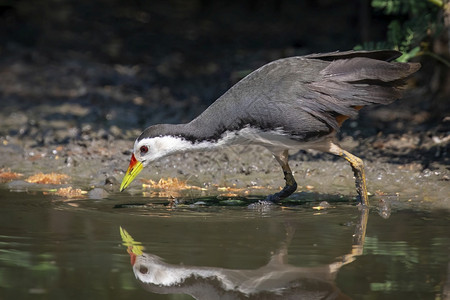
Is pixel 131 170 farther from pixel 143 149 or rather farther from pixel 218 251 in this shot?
pixel 218 251

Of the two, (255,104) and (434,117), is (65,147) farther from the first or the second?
(434,117)

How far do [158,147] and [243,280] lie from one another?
9.01 feet

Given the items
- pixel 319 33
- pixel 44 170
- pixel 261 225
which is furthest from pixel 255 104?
pixel 319 33

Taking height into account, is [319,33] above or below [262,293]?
above

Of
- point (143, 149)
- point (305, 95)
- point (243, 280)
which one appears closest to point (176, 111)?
point (143, 149)

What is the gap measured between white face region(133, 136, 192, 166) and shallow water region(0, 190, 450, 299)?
0.42 m

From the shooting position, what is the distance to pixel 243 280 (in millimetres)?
4809

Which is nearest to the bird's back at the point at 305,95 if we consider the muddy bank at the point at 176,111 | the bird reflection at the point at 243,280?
the muddy bank at the point at 176,111

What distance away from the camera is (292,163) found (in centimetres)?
898

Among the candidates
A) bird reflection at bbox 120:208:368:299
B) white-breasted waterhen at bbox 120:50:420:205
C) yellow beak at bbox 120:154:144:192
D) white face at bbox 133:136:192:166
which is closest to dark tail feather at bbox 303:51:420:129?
white-breasted waterhen at bbox 120:50:420:205

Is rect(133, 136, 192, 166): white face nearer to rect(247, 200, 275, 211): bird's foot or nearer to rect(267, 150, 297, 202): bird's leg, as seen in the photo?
rect(247, 200, 275, 211): bird's foot

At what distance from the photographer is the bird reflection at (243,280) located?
4566 mm

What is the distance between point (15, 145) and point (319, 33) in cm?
559

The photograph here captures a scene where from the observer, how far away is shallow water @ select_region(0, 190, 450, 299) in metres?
4.65
